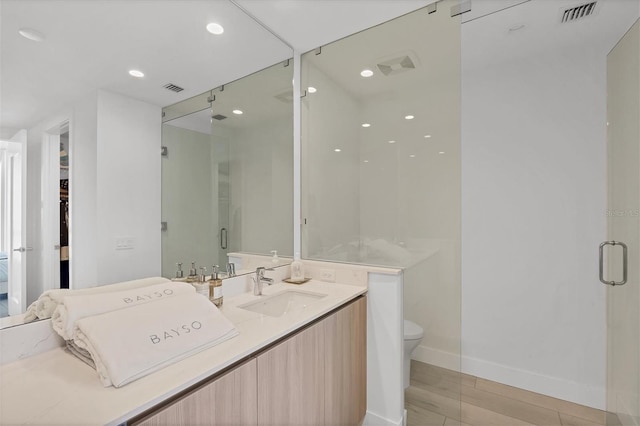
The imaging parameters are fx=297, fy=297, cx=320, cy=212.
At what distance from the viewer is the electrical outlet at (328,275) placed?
6.17 feet

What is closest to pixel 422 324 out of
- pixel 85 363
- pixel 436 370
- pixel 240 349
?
pixel 436 370

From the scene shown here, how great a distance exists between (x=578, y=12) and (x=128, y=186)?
253cm

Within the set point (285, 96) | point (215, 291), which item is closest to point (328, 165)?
point (285, 96)

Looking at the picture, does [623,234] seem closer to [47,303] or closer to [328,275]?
[328,275]

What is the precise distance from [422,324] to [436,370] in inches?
12.1

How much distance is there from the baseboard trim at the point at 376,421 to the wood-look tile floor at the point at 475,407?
148mm

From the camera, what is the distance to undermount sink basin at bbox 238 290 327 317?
155cm

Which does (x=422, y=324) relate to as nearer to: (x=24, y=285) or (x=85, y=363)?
(x=85, y=363)

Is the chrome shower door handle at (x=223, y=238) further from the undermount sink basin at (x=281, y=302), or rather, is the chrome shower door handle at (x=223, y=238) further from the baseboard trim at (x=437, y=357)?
the baseboard trim at (x=437, y=357)

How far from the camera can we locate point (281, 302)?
1692 mm

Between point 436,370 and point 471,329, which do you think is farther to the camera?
point 471,329

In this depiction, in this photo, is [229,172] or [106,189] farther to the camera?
[229,172]

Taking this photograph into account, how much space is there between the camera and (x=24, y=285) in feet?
3.06

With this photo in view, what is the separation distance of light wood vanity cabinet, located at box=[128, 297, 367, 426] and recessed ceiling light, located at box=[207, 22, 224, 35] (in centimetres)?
152
